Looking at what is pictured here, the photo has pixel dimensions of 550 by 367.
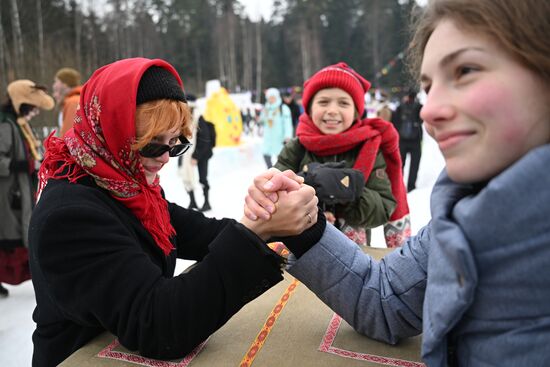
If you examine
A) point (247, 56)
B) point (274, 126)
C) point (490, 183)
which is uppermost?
point (247, 56)

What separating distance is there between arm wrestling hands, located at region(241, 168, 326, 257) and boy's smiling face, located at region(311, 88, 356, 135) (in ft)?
4.26

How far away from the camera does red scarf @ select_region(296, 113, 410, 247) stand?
88.5 inches

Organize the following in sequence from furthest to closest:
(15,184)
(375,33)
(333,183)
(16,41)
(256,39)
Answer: (375,33) < (256,39) < (16,41) < (15,184) < (333,183)

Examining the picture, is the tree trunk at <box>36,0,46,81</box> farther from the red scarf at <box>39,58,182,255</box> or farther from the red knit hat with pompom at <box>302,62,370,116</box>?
the red scarf at <box>39,58,182,255</box>

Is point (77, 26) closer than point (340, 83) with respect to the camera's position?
No

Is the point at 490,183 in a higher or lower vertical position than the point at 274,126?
higher

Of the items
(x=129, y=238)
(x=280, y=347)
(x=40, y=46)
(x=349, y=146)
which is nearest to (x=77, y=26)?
(x=40, y=46)

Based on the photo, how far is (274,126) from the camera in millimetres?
8125

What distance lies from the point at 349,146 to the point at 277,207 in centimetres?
135

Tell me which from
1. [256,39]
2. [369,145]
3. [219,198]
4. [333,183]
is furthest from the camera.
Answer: [256,39]

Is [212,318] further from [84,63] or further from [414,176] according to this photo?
[84,63]

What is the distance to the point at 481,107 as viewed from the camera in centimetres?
62

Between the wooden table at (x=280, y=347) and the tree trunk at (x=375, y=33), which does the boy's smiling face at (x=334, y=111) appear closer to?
the wooden table at (x=280, y=347)

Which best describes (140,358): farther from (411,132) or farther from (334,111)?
(411,132)
